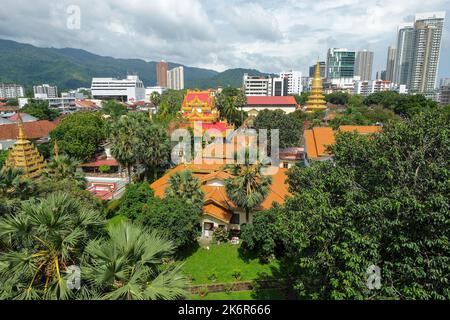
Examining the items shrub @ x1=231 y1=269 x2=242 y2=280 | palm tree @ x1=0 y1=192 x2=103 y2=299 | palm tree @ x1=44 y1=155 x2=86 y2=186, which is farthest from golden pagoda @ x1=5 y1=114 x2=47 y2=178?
palm tree @ x1=0 y1=192 x2=103 y2=299

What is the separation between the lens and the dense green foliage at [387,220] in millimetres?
7762

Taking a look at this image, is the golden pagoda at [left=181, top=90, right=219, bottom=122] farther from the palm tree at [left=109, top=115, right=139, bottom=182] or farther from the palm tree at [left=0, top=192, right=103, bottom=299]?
the palm tree at [left=0, top=192, right=103, bottom=299]

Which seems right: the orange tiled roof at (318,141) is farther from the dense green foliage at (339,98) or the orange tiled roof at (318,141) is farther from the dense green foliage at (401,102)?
the dense green foliage at (339,98)

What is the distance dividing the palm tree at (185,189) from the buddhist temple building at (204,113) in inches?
1014

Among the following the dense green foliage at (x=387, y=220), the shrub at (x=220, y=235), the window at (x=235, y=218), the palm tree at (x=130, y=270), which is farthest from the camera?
the window at (x=235, y=218)

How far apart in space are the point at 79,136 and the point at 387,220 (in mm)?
44181

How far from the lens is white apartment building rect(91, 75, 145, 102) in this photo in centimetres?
15588

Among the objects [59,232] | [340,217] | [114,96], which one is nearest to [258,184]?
[340,217]

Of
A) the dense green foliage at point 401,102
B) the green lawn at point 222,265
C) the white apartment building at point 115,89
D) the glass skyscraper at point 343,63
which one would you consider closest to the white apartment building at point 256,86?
the dense green foliage at point 401,102

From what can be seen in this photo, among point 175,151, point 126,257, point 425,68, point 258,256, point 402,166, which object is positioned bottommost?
point 258,256

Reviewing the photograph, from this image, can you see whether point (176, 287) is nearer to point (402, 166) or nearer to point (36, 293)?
point (36, 293)

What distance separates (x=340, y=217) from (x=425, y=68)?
601ft

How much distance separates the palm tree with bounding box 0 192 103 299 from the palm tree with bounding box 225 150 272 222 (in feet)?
41.8

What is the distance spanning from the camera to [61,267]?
7.50 metres
